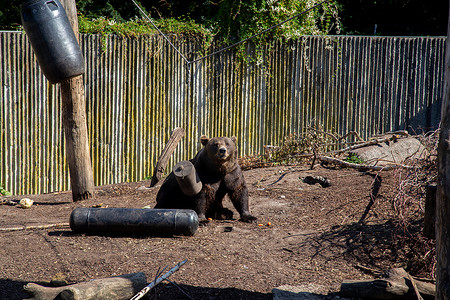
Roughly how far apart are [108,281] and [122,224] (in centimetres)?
167

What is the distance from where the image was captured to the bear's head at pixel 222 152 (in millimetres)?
6109

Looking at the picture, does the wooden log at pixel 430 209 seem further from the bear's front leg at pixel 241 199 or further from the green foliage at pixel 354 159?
the green foliage at pixel 354 159

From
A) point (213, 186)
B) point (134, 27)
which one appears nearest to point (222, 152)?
point (213, 186)

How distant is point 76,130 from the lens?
24.6 feet

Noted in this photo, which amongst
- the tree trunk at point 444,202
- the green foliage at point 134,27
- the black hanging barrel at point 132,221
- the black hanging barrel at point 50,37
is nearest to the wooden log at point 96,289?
the black hanging barrel at point 132,221

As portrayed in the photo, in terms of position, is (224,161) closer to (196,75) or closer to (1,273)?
(1,273)

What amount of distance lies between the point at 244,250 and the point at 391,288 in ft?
5.45

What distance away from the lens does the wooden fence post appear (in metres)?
7.41

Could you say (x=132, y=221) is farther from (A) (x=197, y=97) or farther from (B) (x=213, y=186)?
(A) (x=197, y=97)

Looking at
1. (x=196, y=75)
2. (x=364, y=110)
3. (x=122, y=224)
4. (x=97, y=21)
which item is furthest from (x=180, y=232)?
(x=364, y=110)

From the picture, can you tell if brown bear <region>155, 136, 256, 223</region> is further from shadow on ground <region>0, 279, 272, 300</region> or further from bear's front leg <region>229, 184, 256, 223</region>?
shadow on ground <region>0, 279, 272, 300</region>

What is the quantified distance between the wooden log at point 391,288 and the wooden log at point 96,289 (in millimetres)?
1596

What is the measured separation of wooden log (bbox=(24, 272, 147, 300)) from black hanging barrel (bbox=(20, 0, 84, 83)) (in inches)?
144

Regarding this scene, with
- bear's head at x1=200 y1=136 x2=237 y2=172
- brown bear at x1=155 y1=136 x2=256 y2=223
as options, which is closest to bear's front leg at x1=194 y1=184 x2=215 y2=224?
brown bear at x1=155 y1=136 x2=256 y2=223
